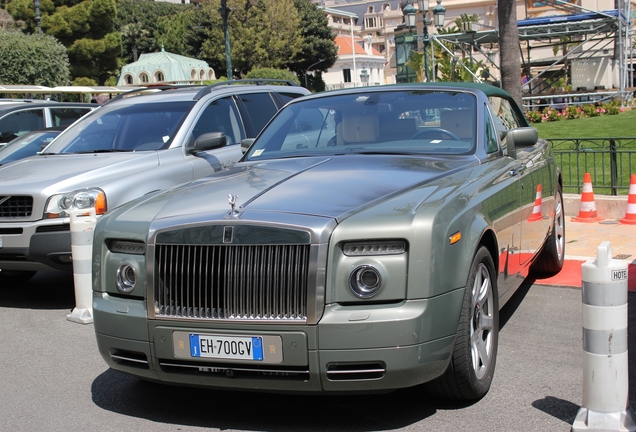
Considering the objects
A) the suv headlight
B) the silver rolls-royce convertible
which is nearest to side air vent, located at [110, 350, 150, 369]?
the silver rolls-royce convertible

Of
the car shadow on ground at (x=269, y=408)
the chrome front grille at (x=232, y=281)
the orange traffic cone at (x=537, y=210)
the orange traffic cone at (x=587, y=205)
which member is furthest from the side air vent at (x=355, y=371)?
the orange traffic cone at (x=587, y=205)

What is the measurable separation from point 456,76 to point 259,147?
34.3 meters

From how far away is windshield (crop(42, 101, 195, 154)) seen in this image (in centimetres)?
814

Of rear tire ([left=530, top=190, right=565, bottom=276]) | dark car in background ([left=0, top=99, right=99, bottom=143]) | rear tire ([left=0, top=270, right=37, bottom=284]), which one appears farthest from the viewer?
dark car in background ([left=0, top=99, right=99, bottom=143])

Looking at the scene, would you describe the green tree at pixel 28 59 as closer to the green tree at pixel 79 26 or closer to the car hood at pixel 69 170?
the green tree at pixel 79 26

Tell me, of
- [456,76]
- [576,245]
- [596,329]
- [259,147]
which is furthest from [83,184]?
[456,76]

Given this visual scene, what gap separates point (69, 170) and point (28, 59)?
4632 cm

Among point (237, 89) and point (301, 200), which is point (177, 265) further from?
point (237, 89)

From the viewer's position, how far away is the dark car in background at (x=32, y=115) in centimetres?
1171

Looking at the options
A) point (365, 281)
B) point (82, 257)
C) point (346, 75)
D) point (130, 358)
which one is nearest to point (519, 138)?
point (365, 281)

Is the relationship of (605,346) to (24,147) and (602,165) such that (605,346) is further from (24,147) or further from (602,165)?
(24,147)

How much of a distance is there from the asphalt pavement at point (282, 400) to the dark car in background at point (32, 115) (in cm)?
636

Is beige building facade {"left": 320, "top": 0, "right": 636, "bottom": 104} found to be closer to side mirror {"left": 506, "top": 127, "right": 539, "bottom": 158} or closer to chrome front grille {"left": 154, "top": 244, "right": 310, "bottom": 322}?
side mirror {"left": 506, "top": 127, "right": 539, "bottom": 158}

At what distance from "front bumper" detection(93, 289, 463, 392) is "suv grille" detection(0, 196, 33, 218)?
3.39m
